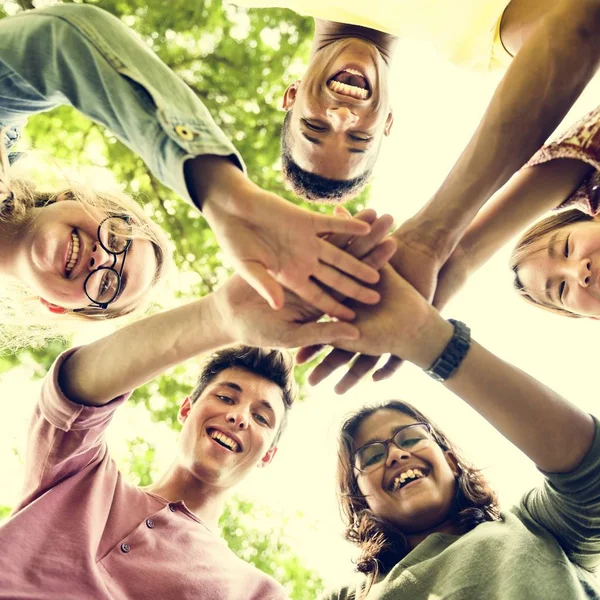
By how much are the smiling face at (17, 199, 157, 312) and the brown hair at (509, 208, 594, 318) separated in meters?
1.90

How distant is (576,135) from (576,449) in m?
1.08

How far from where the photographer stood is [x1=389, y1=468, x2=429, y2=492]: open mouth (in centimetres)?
245

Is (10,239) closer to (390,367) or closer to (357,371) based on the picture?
(357,371)

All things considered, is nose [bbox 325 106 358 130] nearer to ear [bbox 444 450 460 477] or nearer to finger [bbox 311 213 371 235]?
finger [bbox 311 213 371 235]

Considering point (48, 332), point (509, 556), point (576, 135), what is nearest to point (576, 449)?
point (509, 556)

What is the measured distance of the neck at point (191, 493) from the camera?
8.61 feet

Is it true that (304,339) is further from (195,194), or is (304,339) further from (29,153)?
(29,153)

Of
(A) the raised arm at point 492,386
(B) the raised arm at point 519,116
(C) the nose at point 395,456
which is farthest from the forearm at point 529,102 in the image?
(C) the nose at point 395,456

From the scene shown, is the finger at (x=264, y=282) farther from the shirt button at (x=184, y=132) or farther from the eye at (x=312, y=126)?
the eye at (x=312, y=126)

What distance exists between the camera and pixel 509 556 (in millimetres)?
1919

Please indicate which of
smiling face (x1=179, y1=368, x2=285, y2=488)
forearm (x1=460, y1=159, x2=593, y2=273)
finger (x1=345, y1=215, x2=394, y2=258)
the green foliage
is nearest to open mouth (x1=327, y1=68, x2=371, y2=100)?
forearm (x1=460, y1=159, x2=593, y2=273)

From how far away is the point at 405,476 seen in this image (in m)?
2.46

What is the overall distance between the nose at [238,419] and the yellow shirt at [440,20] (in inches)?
78.2

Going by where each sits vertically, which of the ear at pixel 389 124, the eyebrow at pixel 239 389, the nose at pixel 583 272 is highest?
the ear at pixel 389 124
